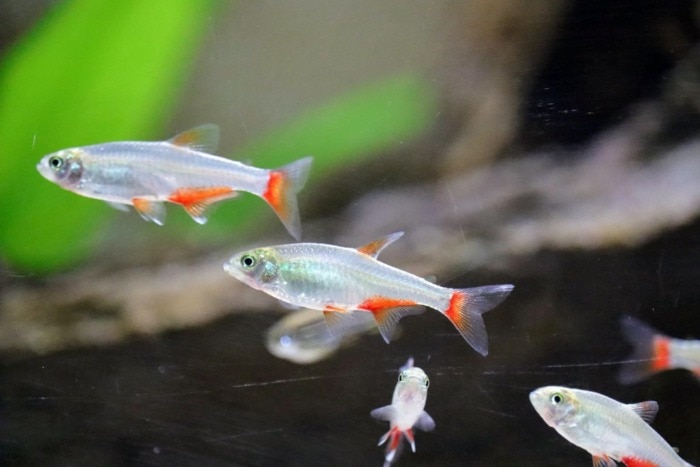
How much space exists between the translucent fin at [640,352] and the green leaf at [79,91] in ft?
4.30

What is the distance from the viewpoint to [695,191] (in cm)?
158

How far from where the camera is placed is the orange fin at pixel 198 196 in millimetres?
1403

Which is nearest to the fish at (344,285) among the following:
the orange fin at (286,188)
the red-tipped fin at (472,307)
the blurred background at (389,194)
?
the red-tipped fin at (472,307)

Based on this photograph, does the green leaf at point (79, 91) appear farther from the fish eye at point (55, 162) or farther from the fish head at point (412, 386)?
the fish head at point (412, 386)

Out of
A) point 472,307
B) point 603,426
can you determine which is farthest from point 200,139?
point 603,426

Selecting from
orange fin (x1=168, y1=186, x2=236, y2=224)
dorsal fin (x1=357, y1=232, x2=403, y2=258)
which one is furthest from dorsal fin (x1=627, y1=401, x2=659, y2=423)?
orange fin (x1=168, y1=186, x2=236, y2=224)

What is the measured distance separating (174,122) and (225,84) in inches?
6.4

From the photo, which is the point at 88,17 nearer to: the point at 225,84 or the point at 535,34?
the point at 225,84

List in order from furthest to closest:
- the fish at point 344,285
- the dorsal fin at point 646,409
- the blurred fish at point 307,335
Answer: the blurred fish at point 307,335 < the dorsal fin at point 646,409 < the fish at point 344,285

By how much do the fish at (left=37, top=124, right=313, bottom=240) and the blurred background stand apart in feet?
0.49

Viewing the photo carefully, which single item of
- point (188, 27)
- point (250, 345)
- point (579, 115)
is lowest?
point (250, 345)

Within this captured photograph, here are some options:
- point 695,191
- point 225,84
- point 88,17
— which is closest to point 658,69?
point 695,191

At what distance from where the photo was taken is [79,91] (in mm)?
1598

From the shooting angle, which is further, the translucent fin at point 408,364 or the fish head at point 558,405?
the translucent fin at point 408,364
